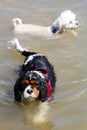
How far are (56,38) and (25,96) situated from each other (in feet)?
9.81

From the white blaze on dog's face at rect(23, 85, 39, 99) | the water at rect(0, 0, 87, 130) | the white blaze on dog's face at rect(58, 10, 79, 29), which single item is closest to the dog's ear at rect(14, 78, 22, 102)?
the white blaze on dog's face at rect(23, 85, 39, 99)

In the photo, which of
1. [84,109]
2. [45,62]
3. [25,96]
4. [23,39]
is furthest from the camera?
[23,39]

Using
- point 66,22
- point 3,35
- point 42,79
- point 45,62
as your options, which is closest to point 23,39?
point 3,35

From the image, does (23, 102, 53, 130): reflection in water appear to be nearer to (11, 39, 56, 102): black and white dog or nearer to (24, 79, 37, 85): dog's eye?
(11, 39, 56, 102): black and white dog

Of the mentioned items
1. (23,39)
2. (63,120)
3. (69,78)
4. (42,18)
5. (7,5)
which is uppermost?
(7,5)

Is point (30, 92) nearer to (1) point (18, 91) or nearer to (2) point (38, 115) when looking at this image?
(1) point (18, 91)

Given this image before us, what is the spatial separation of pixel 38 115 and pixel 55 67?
1431mm

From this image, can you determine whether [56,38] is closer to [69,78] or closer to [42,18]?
[42,18]

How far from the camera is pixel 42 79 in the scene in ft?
18.0

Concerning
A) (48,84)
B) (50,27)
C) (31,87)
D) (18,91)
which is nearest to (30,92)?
(31,87)

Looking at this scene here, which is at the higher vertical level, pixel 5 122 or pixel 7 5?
pixel 7 5

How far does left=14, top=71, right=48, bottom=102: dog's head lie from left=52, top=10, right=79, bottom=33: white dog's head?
113 inches

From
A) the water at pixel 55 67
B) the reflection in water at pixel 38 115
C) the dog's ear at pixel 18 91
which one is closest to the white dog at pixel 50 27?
the water at pixel 55 67

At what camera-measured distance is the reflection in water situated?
17.5 ft
